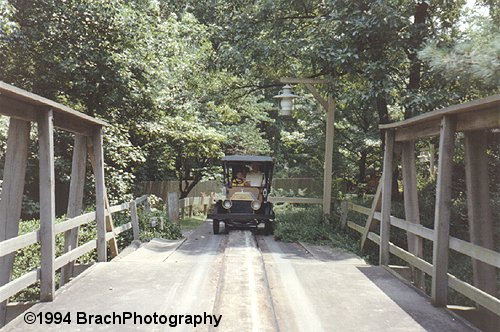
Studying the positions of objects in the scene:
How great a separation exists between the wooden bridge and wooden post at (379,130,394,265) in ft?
0.78

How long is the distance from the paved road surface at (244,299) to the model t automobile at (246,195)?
18.1 ft

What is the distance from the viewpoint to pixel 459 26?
493 inches

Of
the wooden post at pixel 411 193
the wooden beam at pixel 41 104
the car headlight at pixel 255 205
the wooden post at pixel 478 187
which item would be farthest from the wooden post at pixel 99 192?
the car headlight at pixel 255 205

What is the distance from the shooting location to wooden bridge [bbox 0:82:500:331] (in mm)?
4215

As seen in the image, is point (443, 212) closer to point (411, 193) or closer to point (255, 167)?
point (411, 193)

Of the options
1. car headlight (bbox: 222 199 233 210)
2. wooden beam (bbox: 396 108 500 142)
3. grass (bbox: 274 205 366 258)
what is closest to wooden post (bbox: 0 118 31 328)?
wooden beam (bbox: 396 108 500 142)

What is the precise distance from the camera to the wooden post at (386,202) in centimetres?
705

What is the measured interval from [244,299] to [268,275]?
1413 millimetres

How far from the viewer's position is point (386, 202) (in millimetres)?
7145

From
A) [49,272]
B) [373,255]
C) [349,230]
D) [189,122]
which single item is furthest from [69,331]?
[189,122]

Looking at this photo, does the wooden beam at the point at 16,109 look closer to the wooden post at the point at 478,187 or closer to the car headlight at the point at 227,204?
the wooden post at the point at 478,187

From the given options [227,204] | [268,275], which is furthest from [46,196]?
[227,204]

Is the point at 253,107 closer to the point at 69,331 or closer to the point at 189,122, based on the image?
the point at 189,122

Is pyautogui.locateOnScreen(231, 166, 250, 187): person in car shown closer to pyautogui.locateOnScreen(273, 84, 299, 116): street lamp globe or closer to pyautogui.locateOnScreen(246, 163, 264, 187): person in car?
pyautogui.locateOnScreen(246, 163, 264, 187): person in car
